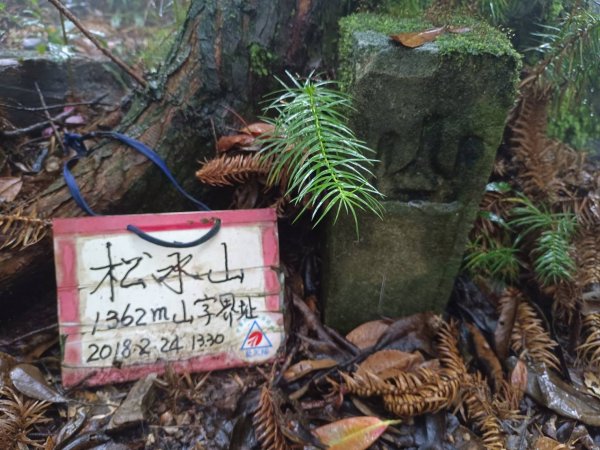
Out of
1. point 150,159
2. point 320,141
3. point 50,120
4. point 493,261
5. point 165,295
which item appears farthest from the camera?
point 50,120

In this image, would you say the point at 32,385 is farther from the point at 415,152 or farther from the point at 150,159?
the point at 415,152

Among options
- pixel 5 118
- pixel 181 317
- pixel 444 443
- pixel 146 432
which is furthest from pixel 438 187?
pixel 5 118

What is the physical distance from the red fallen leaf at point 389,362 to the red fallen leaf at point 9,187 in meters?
1.66

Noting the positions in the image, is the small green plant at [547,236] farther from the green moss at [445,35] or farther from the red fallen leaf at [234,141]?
the red fallen leaf at [234,141]

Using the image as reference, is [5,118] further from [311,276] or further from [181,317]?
[311,276]

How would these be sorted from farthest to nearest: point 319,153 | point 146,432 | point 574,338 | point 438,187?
point 574,338 < point 438,187 < point 146,432 < point 319,153

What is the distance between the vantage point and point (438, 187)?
1746 mm

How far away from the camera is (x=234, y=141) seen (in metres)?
1.88

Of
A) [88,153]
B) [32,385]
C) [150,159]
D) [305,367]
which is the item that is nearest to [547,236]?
[305,367]

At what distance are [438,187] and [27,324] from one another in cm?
185

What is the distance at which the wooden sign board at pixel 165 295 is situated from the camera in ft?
5.63

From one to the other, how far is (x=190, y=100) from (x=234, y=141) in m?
0.27

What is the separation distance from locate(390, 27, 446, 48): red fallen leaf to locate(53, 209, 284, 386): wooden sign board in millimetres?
818

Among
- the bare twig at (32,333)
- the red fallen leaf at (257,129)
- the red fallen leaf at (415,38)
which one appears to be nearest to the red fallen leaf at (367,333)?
the red fallen leaf at (257,129)
